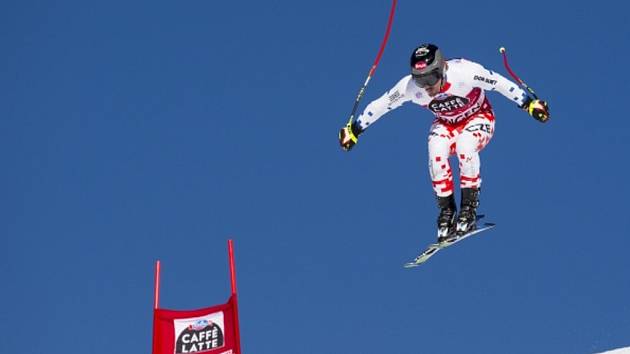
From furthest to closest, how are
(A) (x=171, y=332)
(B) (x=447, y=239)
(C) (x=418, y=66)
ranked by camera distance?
(A) (x=171, y=332) → (B) (x=447, y=239) → (C) (x=418, y=66)

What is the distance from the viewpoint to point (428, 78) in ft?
29.1

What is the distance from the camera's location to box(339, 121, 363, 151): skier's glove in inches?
380

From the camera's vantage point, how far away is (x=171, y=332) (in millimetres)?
10961

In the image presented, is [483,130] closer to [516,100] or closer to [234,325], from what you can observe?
[516,100]

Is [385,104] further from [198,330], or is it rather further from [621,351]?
[621,351]

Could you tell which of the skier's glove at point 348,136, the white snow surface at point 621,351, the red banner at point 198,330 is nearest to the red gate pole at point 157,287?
the red banner at point 198,330

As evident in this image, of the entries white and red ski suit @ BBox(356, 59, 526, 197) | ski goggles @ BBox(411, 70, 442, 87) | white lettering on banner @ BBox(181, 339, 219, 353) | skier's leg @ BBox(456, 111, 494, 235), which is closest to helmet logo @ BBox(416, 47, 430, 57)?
ski goggles @ BBox(411, 70, 442, 87)

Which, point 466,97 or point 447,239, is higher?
point 466,97

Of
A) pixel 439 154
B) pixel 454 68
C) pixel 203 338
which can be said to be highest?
pixel 454 68

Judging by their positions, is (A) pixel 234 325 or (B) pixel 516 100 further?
(A) pixel 234 325

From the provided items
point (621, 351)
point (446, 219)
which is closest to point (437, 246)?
point (446, 219)

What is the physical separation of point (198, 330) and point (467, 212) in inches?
126

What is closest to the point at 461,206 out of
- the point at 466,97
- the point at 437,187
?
the point at 437,187

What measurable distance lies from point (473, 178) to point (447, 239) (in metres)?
0.57
